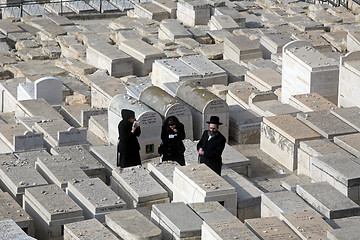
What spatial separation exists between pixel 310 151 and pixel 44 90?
529 centimetres

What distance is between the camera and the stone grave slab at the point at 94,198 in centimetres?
1191

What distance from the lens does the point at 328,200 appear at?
12125mm

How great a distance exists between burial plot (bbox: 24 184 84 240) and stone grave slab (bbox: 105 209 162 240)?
20.0 inches

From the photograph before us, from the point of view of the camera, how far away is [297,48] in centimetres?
1703

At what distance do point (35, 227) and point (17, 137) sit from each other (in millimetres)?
2635

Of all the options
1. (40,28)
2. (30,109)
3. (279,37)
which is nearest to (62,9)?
(40,28)

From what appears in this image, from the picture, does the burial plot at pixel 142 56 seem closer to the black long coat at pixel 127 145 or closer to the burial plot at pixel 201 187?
the black long coat at pixel 127 145

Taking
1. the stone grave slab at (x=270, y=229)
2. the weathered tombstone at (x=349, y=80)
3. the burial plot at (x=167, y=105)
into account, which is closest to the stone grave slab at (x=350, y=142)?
the weathered tombstone at (x=349, y=80)

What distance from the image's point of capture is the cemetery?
11695 millimetres

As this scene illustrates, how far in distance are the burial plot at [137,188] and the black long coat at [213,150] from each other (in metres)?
0.80

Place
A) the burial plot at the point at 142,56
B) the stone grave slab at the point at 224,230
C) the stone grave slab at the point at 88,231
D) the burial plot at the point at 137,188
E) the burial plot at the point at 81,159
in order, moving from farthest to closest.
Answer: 1. the burial plot at the point at 142,56
2. the burial plot at the point at 81,159
3. the burial plot at the point at 137,188
4. the stone grave slab at the point at 88,231
5. the stone grave slab at the point at 224,230

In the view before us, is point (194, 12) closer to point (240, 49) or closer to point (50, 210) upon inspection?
point (240, 49)

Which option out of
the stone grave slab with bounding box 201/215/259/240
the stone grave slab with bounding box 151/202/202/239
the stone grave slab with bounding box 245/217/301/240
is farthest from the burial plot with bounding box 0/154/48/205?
the stone grave slab with bounding box 245/217/301/240

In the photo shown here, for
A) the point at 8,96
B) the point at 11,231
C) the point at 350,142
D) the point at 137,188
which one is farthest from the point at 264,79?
the point at 11,231
